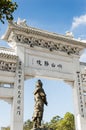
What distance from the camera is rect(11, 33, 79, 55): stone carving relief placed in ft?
31.3

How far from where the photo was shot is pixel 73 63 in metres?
10.6

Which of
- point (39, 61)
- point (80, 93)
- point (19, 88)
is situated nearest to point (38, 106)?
→ point (19, 88)

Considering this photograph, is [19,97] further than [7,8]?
Yes

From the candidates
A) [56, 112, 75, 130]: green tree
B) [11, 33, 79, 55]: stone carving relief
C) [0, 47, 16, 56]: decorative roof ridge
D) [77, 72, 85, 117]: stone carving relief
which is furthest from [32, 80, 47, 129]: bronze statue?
[56, 112, 75, 130]: green tree

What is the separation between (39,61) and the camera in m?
9.65

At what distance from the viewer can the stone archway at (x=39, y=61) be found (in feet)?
28.8

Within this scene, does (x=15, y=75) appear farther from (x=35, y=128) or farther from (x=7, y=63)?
(x=35, y=128)

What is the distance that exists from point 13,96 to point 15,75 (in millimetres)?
888

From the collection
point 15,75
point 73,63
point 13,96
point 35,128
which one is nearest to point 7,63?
point 15,75

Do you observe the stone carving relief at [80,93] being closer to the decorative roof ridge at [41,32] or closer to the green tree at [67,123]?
the decorative roof ridge at [41,32]

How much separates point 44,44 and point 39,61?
3.07ft

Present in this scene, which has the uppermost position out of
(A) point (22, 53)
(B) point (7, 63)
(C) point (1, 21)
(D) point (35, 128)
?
(A) point (22, 53)

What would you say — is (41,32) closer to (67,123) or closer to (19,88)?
(19,88)

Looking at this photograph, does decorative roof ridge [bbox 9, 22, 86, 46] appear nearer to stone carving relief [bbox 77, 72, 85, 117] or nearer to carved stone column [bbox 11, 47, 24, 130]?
carved stone column [bbox 11, 47, 24, 130]
